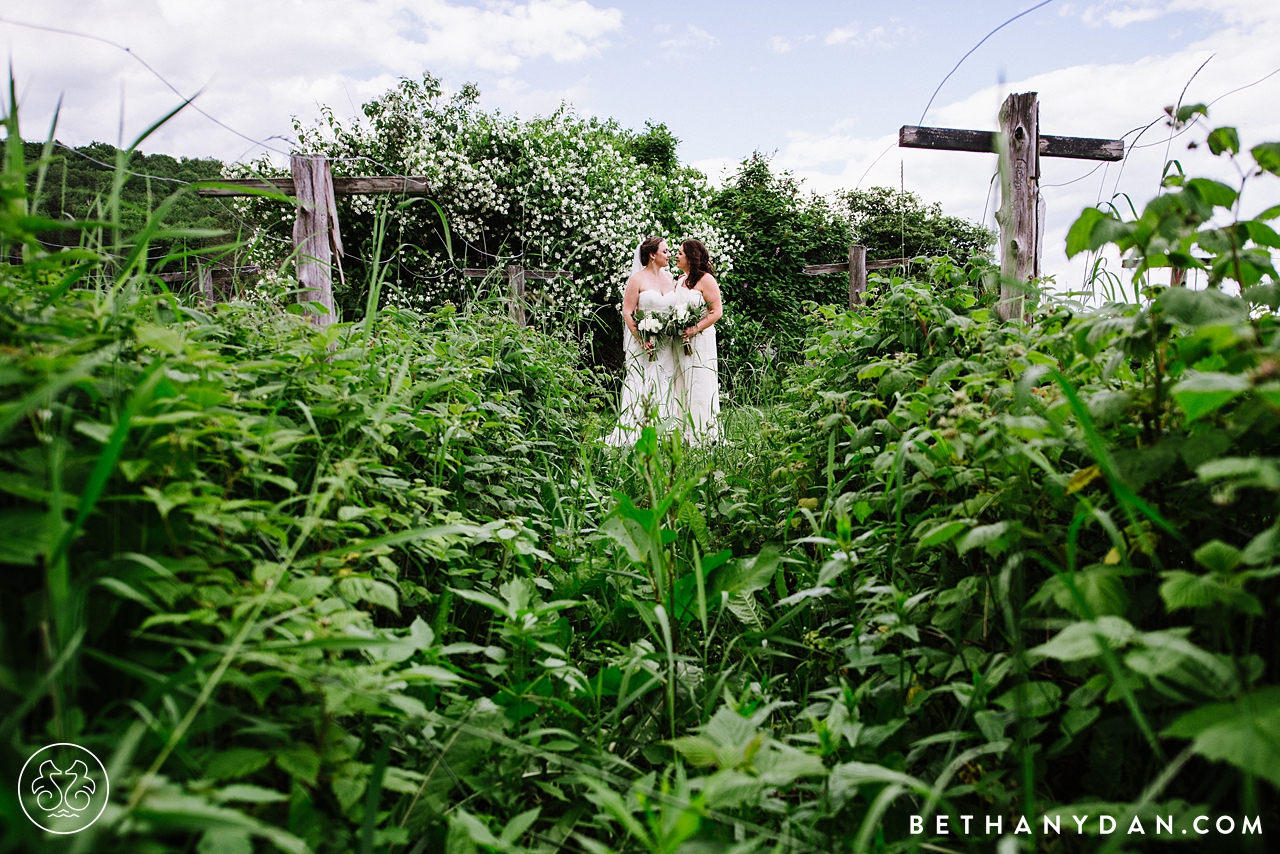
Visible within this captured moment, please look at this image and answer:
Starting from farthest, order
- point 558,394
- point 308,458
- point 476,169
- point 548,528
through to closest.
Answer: point 476,169
point 558,394
point 548,528
point 308,458

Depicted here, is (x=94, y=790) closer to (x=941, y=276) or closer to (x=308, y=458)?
(x=308, y=458)

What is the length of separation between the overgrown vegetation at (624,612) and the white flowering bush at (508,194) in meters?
9.36

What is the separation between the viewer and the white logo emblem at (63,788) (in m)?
0.61

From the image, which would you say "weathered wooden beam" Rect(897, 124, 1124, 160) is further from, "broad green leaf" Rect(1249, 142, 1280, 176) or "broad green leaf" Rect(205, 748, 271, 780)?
"broad green leaf" Rect(205, 748, 271, 780)

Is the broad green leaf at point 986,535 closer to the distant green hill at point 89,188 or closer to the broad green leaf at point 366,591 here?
the broad green leaf at point 366,591

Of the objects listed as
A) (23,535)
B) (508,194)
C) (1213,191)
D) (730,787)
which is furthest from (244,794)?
(508,194)

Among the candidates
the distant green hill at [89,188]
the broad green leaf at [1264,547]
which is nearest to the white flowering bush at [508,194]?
the distant green hill at [89,188]

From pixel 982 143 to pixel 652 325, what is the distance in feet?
9.42

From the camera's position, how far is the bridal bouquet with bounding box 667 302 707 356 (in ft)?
20.3

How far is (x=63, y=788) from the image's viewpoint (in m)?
0.65

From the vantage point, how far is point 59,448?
0.69 m

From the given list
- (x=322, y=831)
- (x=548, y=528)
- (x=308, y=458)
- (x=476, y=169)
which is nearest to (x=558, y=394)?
(x=548, y=528)

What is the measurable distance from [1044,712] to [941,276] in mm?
1656

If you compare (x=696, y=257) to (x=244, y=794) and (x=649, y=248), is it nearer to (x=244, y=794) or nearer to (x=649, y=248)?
(x=649, y=248)
